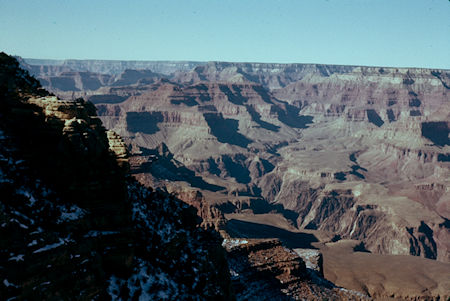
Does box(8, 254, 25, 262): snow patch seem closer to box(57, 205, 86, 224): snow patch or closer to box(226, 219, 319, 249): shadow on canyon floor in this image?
box(57, 205, 86, 224): snow patch

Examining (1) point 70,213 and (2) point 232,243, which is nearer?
(1) point 70,213

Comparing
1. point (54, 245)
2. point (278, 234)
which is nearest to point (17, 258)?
point (54, 245)

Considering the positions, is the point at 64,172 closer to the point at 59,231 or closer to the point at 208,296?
the point at 59,231

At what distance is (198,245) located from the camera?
24.7 m

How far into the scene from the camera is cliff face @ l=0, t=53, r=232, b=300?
13.7 meters

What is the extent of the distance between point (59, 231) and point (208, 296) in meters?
9.32

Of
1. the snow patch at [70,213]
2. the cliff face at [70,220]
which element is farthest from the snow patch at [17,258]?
the snow patch at [70,213]

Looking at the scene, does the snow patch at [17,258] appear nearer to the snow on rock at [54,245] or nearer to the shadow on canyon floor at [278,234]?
the snow on rock at [54,245]

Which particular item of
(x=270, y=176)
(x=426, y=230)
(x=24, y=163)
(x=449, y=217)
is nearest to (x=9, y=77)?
(x=24, y=163)

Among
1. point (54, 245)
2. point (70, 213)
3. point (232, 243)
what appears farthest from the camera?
point (232, 243)

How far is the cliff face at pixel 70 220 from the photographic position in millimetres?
13672

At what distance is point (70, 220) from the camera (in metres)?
15.8

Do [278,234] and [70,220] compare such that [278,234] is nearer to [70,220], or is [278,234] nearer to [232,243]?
[232,243]

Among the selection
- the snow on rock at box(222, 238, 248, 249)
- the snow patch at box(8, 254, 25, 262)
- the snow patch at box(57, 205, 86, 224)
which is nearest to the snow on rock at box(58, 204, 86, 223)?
the snow patch at box(57, 205, 86, 224)
